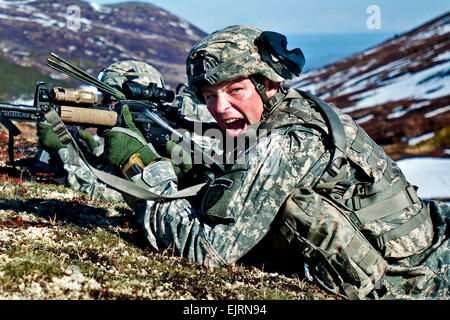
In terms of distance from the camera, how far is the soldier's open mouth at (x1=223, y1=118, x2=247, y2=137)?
18.0 feet

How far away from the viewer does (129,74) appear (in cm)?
1134

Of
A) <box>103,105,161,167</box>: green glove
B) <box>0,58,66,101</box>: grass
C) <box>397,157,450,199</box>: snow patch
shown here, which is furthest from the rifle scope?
→ <box>0,58,66,101</box>: grass

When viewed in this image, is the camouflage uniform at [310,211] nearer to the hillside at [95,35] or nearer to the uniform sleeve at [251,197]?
the uniform sleeve at [251,197]

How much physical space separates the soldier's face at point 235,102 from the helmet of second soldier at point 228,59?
100mm

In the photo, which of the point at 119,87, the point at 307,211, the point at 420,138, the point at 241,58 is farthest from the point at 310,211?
the point at 420,138

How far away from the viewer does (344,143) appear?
4.87 m

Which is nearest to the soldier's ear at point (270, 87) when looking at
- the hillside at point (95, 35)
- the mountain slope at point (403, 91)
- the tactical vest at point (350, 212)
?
the tactical vest at point (350, 212)

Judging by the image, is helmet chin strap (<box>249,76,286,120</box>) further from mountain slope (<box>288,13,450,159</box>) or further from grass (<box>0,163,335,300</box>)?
mountain slope (<box>288,13,450,159</box>)

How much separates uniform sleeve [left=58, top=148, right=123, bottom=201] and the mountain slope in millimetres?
13738

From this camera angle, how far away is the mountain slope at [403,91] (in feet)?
76.6

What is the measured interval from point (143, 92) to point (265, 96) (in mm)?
4474

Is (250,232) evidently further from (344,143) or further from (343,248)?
(344,143)
